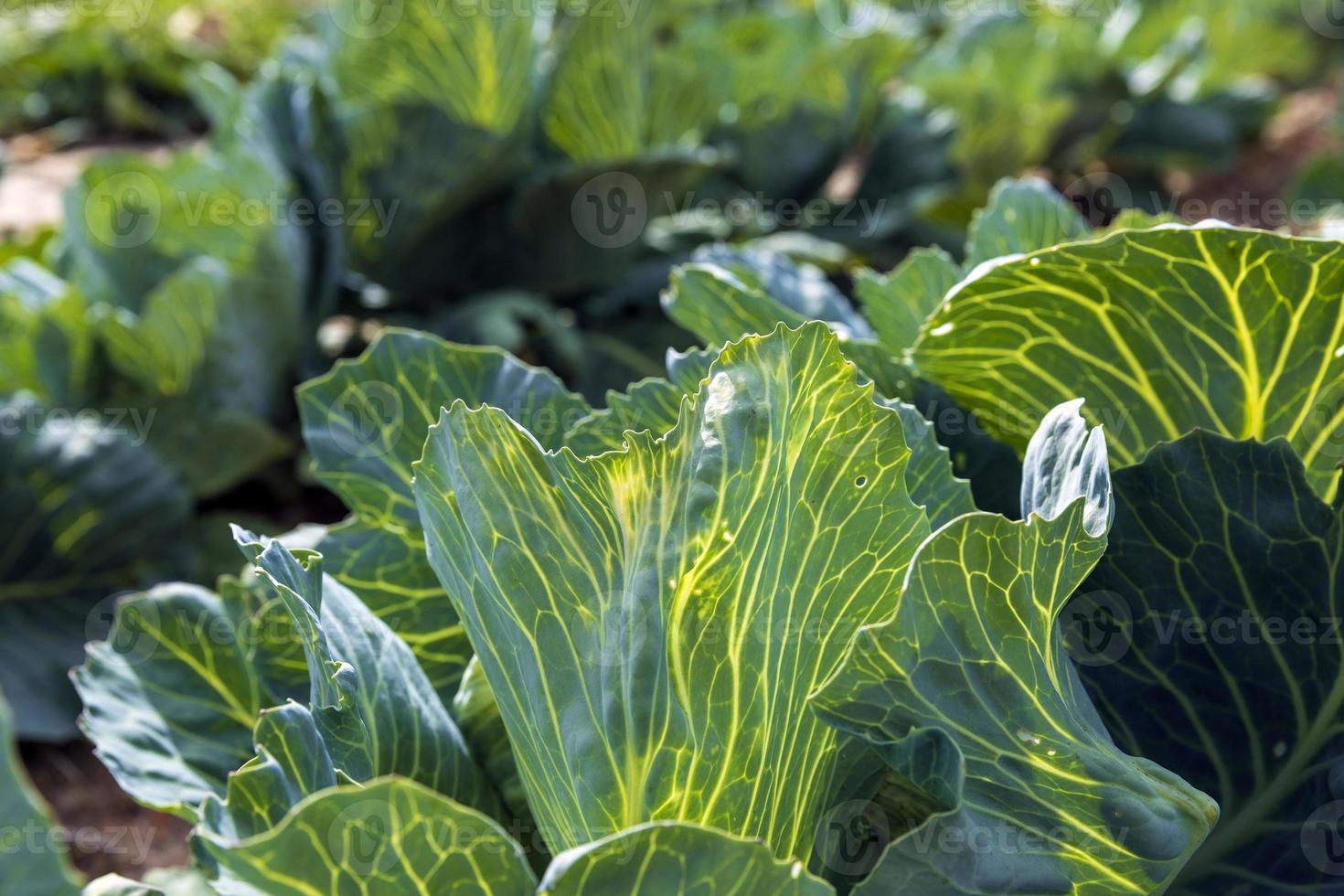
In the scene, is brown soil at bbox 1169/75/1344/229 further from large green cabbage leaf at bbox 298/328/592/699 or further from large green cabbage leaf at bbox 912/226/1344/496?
large green cabbage leaf at bbox 298/328/592/699

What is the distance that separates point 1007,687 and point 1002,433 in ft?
1.51

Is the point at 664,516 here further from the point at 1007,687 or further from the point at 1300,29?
the point at 1300,29

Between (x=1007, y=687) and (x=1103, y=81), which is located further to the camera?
(x=1103, y=81)

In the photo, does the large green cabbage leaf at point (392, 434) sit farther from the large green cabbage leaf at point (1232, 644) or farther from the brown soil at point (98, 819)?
the brown soil at point (98, 819)

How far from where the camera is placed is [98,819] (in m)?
2.35

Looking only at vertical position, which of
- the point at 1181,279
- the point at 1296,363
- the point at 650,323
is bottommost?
the point at 650,323

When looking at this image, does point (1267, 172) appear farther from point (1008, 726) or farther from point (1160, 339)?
point (1008, 726)

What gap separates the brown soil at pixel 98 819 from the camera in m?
2.17

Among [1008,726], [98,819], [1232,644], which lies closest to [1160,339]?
[1232,644]

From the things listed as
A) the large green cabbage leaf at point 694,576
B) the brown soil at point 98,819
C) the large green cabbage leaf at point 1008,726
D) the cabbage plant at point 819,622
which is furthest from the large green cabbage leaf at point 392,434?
the brown soil at point 98,819

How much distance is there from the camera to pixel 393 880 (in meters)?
0.81

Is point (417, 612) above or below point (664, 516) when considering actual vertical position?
below

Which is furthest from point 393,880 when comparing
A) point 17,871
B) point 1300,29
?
point 1300,29

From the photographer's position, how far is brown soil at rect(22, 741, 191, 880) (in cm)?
217
